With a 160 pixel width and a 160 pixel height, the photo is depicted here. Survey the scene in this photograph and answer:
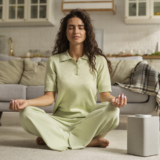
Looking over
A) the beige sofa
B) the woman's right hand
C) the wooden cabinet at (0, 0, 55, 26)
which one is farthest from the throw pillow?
the wooden cabinet at (0, 0, 55, 26)

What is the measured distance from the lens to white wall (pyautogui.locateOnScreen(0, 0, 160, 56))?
5.11 m

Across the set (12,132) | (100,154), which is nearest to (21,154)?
(100,154)

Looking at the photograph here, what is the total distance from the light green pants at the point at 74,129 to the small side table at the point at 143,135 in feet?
0.38

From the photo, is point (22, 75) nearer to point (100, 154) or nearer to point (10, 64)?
point (10, 64)

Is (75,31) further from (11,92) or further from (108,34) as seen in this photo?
(108,34)

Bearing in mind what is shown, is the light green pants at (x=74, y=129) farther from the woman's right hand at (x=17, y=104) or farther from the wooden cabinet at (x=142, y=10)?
the wooden cabinet at (x=142, y=10)

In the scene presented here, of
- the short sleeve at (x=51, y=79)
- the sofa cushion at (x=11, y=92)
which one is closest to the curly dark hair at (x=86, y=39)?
the short sleeve at (x=51, y=79)

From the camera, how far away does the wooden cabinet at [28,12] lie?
5.05 m

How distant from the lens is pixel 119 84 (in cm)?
269

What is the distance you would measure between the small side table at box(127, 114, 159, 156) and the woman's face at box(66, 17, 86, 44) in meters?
0.65

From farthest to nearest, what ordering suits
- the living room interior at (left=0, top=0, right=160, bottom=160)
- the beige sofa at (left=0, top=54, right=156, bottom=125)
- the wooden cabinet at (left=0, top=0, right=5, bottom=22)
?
the wooden cabinet at (left=0, top=0, right=5, bottom=22) < the living room interior at (left=0, top=0, right=160, bottom=160) < the beige sofa at (left=0, top=54, right=156, bottom=125)

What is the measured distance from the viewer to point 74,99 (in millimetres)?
1732

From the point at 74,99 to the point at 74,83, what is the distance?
109 millimetres

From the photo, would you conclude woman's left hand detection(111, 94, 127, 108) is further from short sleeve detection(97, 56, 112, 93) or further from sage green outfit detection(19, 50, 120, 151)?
short sleeve detection(97, 56, 112, 93)
